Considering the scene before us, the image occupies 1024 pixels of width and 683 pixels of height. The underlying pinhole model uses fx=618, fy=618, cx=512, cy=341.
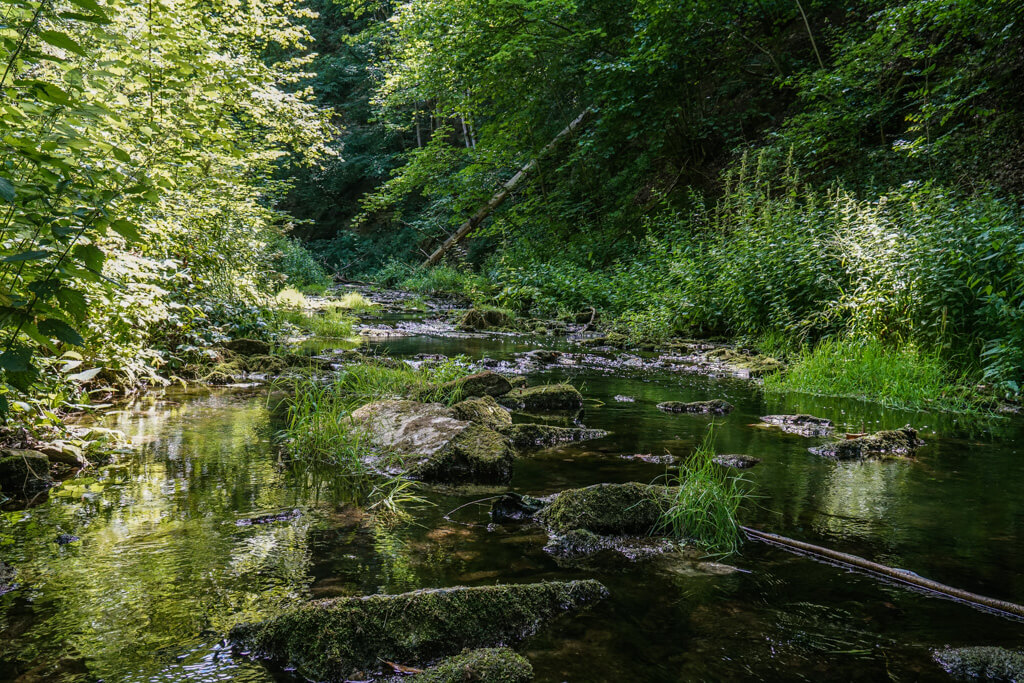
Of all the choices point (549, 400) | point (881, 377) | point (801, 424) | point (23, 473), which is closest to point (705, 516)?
point (801, 424)

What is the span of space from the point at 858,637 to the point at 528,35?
53.7 feet

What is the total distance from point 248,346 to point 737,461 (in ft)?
22.3

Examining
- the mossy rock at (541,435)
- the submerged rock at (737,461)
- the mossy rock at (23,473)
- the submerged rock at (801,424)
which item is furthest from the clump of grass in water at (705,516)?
the mossy rock at (23,473)

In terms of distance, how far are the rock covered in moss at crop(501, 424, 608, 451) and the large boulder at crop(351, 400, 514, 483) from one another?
340 mm

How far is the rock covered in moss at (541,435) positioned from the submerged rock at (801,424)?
157 cm

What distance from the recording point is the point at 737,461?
4.22 metres

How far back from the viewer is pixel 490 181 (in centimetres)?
2122

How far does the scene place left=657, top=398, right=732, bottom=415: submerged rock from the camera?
5918 mm

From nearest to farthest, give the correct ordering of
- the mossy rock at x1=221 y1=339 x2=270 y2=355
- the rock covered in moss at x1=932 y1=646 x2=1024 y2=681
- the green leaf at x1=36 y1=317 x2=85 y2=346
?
the rock covered in moss at x1=932 y1=646 x2=1024 y2=681 → the green leaf at x1=36 y1=317 x2=85 y2=346 → the mossy rock at x1=221 y1=339 x2=270 y2=355

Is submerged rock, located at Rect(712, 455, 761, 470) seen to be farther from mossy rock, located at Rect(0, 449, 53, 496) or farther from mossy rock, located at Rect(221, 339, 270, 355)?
mossy rock, located at Rect(221, 339, 270, 355)

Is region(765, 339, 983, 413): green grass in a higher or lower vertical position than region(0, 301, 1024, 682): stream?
higher

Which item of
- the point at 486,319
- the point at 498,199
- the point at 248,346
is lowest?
the point at 248,346

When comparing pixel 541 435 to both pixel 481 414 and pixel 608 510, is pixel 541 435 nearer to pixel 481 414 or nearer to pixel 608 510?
pixel 481 414

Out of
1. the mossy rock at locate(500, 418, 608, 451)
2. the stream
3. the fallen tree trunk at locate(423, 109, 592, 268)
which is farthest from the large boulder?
the fallen tree trunk at locate(423, 109, 592, 268)
